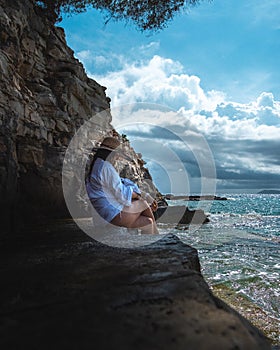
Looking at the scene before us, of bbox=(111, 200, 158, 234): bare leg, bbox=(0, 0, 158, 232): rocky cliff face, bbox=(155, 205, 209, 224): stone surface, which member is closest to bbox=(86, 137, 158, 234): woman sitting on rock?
bbox=(111, 200, 158, 234): bare leg

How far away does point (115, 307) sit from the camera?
1268mm

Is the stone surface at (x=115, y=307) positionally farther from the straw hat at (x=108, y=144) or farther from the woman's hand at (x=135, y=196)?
the straw hat at (x=108, y=144)

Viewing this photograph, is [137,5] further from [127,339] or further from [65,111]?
[127,339]

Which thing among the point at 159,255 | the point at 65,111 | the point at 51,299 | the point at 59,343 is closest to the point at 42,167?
the point at 65,111

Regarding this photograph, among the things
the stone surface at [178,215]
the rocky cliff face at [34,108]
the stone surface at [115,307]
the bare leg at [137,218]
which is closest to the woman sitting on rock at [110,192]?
the bare leg at [137,218]

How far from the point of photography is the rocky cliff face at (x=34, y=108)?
4.61m

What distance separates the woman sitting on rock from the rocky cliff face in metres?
1.71

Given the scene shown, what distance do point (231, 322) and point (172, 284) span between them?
17.8 inches

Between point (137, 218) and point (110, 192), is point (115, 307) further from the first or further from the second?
point (137, 218)

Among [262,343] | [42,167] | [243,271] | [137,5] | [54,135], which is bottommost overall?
[243,271]

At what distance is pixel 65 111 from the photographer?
24.6ft

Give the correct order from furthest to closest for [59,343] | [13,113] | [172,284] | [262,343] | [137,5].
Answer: [137,5]
[13,113]
[172,284]
[262,343]
[59,343]

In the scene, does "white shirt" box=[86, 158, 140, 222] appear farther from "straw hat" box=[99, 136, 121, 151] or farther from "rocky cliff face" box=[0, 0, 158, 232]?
"rocky cliff face" box=[0, 0, 158, 232]

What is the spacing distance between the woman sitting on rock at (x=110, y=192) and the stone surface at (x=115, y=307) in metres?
1.35
